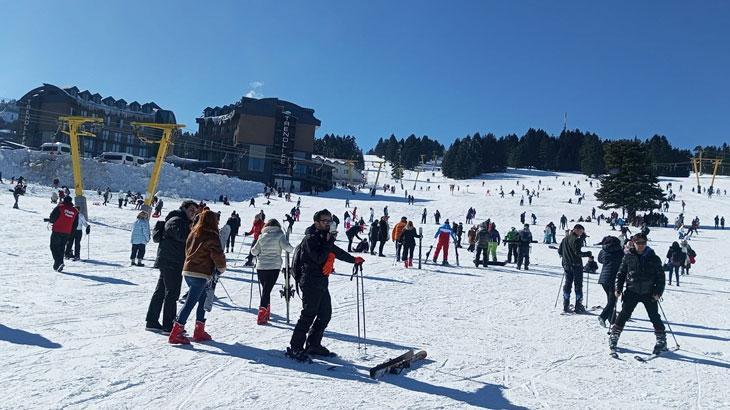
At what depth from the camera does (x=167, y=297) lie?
5.75 metres

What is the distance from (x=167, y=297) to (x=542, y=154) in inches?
4451

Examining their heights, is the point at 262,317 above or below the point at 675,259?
below

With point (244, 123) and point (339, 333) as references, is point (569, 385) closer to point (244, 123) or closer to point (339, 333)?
point (339, 333)

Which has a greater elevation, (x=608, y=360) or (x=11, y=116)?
(x=11, y=116)

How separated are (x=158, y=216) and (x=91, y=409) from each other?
27.8 meters

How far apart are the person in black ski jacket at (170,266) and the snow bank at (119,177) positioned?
147 ft

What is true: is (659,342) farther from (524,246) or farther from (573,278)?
(524,246)

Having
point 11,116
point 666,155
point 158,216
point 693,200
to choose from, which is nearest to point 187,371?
point 158,216

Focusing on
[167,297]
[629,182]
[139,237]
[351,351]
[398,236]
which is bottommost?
[351,351]

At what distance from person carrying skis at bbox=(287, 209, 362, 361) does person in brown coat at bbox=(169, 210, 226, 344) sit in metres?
0.92

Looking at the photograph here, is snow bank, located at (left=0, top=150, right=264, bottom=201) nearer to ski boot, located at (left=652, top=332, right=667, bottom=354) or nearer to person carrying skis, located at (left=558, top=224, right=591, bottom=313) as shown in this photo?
person carrying skis, located at (left=558, top=224, right=591, bottom=313)

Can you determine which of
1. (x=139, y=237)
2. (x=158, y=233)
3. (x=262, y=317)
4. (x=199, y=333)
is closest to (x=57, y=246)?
(x=139, y=237)

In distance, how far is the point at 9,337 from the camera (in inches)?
204

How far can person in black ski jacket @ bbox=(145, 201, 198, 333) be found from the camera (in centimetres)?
564
